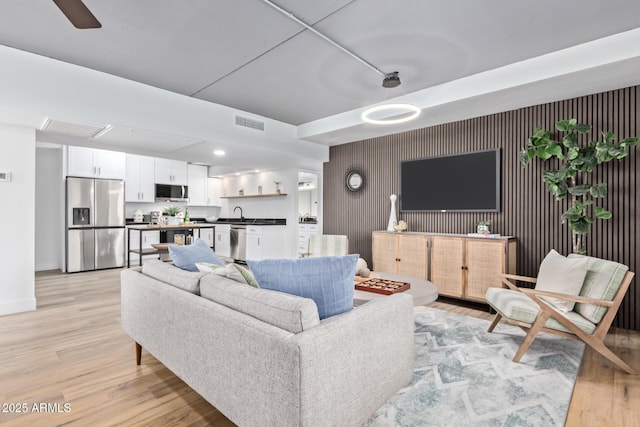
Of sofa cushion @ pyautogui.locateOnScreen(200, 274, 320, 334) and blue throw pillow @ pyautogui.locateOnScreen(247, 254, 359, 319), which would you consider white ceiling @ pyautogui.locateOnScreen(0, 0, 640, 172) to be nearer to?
blue throw pillow @ pyautogui.locateOnScreen(247, 254, 359, 319)

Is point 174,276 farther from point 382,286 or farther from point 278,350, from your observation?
point 382,286

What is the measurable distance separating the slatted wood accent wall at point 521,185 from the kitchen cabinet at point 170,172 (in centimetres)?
455

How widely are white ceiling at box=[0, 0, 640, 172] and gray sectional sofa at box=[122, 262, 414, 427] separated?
1997 mm

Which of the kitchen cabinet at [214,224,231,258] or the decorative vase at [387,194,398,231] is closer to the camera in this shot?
the decorative vase at [387,194,398,231]

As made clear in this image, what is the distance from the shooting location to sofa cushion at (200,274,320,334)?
4.55 feet

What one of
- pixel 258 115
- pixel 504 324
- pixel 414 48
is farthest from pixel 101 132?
pixel 504 324

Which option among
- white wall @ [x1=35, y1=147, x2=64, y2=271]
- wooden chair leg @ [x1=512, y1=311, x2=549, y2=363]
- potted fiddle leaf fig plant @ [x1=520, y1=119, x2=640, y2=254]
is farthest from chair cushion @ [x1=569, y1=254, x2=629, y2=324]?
white wall @ [x1=35, y1=147, x2=64, y2=271]

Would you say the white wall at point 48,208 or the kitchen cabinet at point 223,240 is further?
the kitchen cabinet at point 223,240

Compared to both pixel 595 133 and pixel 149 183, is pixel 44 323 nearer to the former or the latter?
pixel 149 183

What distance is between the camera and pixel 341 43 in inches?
112

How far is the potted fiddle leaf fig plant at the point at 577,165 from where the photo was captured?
316 cm

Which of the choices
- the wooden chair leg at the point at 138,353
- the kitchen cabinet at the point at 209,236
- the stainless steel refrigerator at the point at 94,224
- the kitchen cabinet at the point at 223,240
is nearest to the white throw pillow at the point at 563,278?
the wooden chair leg at the point at 138,353

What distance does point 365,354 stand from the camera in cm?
158

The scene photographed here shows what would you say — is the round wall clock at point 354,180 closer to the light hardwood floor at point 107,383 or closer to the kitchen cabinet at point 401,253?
the kitchen cabinet at point 401,253
